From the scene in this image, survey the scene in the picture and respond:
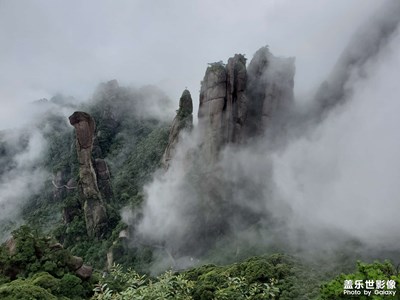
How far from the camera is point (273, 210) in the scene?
65.7 meters

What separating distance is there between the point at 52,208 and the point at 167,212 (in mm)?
42274

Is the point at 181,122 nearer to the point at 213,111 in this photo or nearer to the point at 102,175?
the point at 213,111

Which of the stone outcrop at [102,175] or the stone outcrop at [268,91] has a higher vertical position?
the stone outcrop at [268,91]

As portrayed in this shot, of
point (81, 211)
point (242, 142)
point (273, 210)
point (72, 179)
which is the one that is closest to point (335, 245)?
point (273, 210)

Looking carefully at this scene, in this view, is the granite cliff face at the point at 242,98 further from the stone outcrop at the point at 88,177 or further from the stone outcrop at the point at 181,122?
the stone outcrop at the point at 88,177

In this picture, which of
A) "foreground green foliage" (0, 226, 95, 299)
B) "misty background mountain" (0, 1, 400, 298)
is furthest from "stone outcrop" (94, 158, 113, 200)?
"foreground green foliage" (0, 226, 95, 299)

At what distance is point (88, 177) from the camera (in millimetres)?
71875

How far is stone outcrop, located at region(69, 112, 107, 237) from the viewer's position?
6844 cm

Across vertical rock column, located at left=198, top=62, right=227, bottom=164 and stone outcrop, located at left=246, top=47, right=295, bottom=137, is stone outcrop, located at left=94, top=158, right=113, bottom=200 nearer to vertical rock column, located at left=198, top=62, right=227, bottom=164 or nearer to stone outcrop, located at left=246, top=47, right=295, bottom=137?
vertical rock column, located at left=198, top=62, right=227, bottom=164

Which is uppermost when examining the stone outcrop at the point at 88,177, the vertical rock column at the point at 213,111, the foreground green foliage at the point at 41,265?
the vertical rock column at the point at 213,111

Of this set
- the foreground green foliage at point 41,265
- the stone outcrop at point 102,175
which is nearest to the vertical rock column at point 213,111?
the stone outcrop at point 102,175

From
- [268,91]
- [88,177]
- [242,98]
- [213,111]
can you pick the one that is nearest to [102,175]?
[88,177]

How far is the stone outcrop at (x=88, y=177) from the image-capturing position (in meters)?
68.4

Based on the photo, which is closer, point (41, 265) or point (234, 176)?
point (41, 265)
